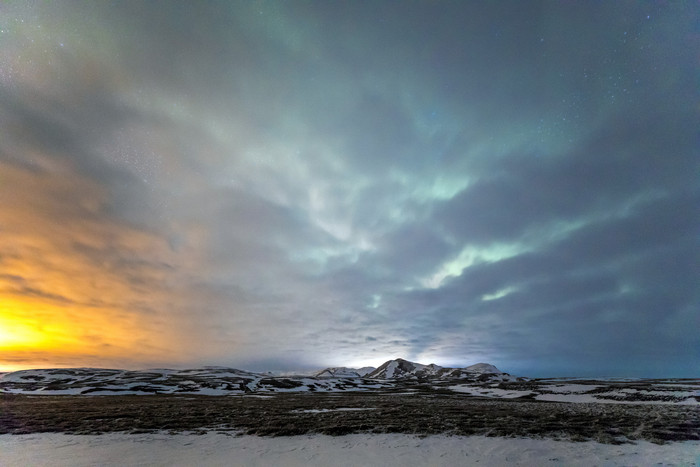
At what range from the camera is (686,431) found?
1988cm

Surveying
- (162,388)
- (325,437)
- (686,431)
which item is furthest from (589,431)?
(162,388)

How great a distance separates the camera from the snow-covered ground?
14.7 meters

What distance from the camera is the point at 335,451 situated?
16641 mm

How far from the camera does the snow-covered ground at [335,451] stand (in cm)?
1466

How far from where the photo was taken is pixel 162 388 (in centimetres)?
8944

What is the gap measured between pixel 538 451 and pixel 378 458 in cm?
883

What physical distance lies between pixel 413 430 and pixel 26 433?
28804mm

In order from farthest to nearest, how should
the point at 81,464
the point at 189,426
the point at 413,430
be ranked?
the point at 189,426 < the point at 413,430 < the point at 81,464

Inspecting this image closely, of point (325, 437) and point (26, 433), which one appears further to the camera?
point (26, 433)

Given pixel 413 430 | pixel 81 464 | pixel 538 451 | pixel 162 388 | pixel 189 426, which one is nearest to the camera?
pixel 81 464

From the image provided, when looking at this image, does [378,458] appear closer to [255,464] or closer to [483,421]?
[255,464]

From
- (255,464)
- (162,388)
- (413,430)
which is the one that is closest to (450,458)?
(413,430)

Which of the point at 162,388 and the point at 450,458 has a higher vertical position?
the point at 450,458

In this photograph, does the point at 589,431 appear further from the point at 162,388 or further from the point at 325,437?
the point at 162,388
